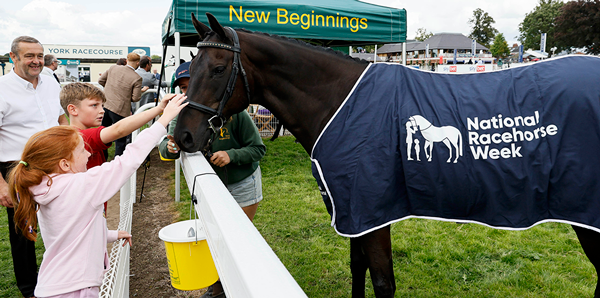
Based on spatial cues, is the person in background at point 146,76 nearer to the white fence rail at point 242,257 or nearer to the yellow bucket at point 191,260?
the yellow bucket at point 191,260

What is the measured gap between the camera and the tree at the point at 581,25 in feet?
107

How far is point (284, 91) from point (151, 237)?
2866mm

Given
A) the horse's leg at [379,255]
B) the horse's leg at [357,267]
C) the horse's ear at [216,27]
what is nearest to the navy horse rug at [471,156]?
the horse's leg at [379,255]

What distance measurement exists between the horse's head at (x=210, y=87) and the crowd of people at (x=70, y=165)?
128 mm

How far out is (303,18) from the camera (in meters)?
5.70

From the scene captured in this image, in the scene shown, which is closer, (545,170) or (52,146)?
(52,146)

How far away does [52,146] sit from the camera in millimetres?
1450

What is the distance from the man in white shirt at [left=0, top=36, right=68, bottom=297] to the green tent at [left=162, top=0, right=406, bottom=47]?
221 centimetres

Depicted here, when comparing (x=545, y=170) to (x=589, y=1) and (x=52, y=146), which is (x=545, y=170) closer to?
(x=52, y=146)

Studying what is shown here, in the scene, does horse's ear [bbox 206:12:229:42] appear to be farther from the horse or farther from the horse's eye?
the horse's eye

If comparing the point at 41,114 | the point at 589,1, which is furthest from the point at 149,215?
the point at 589,1

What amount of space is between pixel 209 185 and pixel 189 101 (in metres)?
0.60

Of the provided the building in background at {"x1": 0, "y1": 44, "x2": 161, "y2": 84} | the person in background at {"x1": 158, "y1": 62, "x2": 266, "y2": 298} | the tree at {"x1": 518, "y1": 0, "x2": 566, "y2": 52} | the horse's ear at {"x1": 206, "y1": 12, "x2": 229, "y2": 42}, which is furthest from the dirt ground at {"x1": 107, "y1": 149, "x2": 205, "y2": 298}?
the tree at {"x1": 518, "y1": 0, "x2": 566, "y2": 52}

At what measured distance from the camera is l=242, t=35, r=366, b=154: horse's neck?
2178mm
